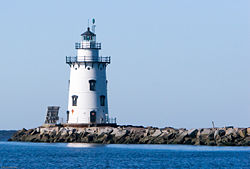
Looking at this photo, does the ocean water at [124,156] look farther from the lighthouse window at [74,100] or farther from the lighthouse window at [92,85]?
the lighthouse window at [92,85]

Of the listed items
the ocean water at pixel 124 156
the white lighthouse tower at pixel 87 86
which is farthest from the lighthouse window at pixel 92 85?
the ocean water at pixel 124 156

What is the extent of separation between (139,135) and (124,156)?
12.3 meters

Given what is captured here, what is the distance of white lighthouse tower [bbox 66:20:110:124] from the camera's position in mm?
68688

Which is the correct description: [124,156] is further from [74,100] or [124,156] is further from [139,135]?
[74,100]

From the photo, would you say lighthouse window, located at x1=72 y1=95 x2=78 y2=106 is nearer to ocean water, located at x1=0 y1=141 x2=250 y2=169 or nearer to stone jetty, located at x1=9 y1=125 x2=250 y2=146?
stone jetty, located at x1=9 y1=125 x2=250 y2=146

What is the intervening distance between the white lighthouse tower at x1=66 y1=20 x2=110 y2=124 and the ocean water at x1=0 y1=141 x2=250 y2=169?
5593mm

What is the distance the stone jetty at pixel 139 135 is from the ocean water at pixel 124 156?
2.90 ft

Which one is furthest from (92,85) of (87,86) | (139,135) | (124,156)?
(124,156)

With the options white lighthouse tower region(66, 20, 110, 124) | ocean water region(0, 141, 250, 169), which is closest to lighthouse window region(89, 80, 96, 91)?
white lighthouse tower region(66, 20, 110, 124)

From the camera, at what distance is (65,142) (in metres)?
67.1

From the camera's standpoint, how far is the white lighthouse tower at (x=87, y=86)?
68.7 meters

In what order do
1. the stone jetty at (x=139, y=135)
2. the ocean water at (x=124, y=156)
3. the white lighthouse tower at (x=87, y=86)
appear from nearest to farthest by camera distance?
1. the ocean water at (x=124, y=156)
2. the stone jetty at (x=139, y=135)
3. the white lighthouse tower at (x=87, y=86)

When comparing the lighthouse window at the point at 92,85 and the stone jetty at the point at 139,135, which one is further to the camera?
the lighthouse window at the point at 92,85

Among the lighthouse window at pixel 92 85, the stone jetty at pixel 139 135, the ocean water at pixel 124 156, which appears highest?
the lighthouse window at pixel 92 85
